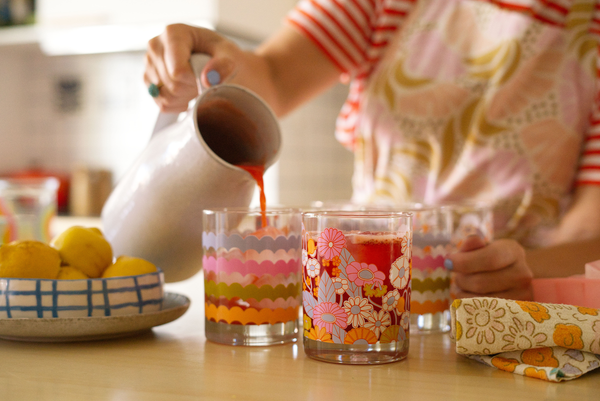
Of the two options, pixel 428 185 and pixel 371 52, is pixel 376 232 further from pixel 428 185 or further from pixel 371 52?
pixel 371 52

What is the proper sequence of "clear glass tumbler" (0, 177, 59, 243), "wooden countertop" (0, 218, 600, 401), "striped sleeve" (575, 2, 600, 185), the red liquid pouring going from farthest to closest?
"clear glass tumbler" (0, 177, 59, 243), "striped sleeve" (575, 2, 600, 185), the red liquid pouring, "wooden countertop" (0, 218, 600, 401)

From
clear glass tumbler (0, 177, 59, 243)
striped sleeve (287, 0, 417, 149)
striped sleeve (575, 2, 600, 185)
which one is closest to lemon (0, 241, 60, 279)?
clear glass tumbler (0, 177, 59, 243)

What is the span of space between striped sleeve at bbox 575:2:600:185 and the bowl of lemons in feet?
2.70

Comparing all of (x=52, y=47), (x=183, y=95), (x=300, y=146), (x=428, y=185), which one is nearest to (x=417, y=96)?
(x=428, y=185)

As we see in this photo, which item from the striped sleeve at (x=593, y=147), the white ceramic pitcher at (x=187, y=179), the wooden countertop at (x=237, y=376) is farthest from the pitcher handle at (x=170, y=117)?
the striped sleeve at (x=593, y=147)

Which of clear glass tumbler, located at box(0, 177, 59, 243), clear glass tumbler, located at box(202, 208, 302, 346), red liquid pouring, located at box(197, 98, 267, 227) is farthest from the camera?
clear glass tumbler, located at box(0, 177, 59, 243)

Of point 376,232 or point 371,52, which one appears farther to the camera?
point 371,52

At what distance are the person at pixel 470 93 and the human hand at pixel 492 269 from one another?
426 millimetres

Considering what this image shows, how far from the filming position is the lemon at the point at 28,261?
0.67m

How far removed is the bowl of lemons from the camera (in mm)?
653

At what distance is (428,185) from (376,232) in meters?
0.73

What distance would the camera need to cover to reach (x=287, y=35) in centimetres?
127

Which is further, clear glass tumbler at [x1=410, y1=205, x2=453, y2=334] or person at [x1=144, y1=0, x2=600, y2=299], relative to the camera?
person at [x1=144, y1=0, x2=600, y2=299]

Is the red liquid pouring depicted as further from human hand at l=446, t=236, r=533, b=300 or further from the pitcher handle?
human hand at l=446, t=236, r=533, b=300
